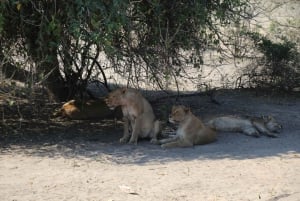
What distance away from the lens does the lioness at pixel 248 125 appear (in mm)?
10016

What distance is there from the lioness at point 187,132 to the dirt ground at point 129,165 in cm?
17

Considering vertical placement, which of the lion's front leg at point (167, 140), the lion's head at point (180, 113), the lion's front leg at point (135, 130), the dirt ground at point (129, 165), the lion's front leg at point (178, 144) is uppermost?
the lion's head at point (180, 113)

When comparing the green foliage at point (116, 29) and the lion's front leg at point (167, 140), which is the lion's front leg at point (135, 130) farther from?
the green foliage at point (116, 29)

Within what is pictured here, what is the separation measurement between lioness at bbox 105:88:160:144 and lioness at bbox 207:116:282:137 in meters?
1.25

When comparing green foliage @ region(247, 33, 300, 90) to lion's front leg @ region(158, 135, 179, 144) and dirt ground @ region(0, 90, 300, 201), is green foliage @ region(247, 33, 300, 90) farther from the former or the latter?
lion's front leg @ region(158, 135, 179, 144)

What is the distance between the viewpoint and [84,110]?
430 inches

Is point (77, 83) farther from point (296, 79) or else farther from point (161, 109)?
point (296, 79)

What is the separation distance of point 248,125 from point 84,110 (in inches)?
120

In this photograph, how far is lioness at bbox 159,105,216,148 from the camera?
9.19m

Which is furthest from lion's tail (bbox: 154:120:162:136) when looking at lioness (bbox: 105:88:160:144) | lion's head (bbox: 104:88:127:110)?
lion's head (bbox: 104:88:127:110)

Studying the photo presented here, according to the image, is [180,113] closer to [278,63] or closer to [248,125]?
[248,125]

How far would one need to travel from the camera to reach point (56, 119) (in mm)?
10984

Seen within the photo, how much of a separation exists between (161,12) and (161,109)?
8.25 ft

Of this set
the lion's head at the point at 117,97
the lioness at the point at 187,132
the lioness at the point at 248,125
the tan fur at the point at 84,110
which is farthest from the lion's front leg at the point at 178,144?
the tan fur at the point at 84,110
